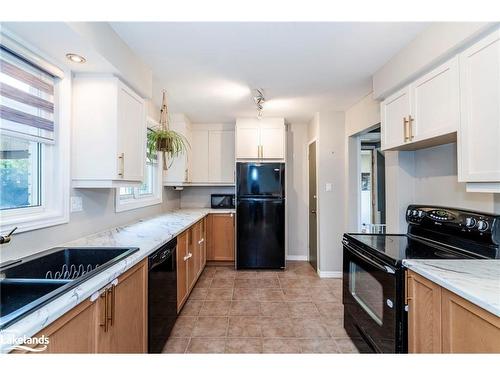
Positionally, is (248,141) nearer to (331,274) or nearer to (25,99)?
(331,274)

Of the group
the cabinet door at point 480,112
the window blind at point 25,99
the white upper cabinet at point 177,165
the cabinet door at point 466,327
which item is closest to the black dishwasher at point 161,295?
the window blind at point 25,99

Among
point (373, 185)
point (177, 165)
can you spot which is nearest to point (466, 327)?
point (373, 185)

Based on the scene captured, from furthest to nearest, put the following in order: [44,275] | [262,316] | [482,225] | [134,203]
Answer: [134,203]
[262,316]
[482,225]
[44,275]

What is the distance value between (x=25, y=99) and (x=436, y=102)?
257 cm

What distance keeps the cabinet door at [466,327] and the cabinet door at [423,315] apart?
0.04 meters

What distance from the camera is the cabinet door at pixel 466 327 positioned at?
0.89 m

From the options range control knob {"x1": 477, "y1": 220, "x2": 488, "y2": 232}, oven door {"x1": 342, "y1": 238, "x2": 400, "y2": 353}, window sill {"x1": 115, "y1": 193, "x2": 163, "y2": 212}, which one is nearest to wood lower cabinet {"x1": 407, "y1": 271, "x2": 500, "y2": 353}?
oven door {"x1": 342, "y1": 238, "x2": 400, "y2": 353}

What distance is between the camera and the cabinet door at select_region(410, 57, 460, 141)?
1469 mm

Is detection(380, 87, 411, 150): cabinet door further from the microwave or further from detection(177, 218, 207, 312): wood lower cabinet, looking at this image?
the microwave

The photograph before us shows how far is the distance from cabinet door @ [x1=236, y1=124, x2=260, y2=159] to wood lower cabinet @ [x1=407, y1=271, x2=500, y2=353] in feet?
9.48

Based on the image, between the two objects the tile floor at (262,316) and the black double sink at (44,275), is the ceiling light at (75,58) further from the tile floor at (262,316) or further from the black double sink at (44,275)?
the tile floor at (262,316)

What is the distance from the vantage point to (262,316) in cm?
249

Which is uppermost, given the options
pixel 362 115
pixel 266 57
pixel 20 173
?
pixel 266 57
